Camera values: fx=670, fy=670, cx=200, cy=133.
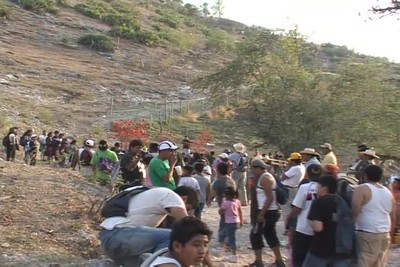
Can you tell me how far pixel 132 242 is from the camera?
5309 mm

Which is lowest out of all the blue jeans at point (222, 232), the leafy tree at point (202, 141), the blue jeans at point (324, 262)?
the leafy tree at point (202, 141)

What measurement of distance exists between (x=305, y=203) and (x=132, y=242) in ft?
8.59

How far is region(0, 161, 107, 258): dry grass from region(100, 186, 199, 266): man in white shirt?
7.74 feet

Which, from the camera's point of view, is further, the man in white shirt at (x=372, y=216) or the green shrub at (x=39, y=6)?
the green shrub at (x=39, y=6)

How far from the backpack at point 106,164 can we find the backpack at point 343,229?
6.14m

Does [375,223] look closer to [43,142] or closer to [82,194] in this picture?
[82,194]

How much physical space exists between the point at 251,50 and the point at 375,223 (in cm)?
2293

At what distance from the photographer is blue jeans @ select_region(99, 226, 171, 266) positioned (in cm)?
521

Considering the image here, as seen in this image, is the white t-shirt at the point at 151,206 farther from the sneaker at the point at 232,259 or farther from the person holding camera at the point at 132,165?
the person holding camera at the point at 132,165

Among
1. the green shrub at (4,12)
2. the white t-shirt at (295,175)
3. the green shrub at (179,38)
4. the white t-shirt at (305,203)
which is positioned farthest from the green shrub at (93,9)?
the white t-shirt at (305,203)

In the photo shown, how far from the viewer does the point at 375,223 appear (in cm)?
686

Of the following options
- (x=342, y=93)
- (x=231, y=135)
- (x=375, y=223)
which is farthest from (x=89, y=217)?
(x=231, y=135)

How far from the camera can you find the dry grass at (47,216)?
26.2 feet

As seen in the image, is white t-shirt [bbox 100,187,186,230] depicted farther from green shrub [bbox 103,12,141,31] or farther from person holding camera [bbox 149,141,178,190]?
green shrub [bbox 103,12,141,31]
